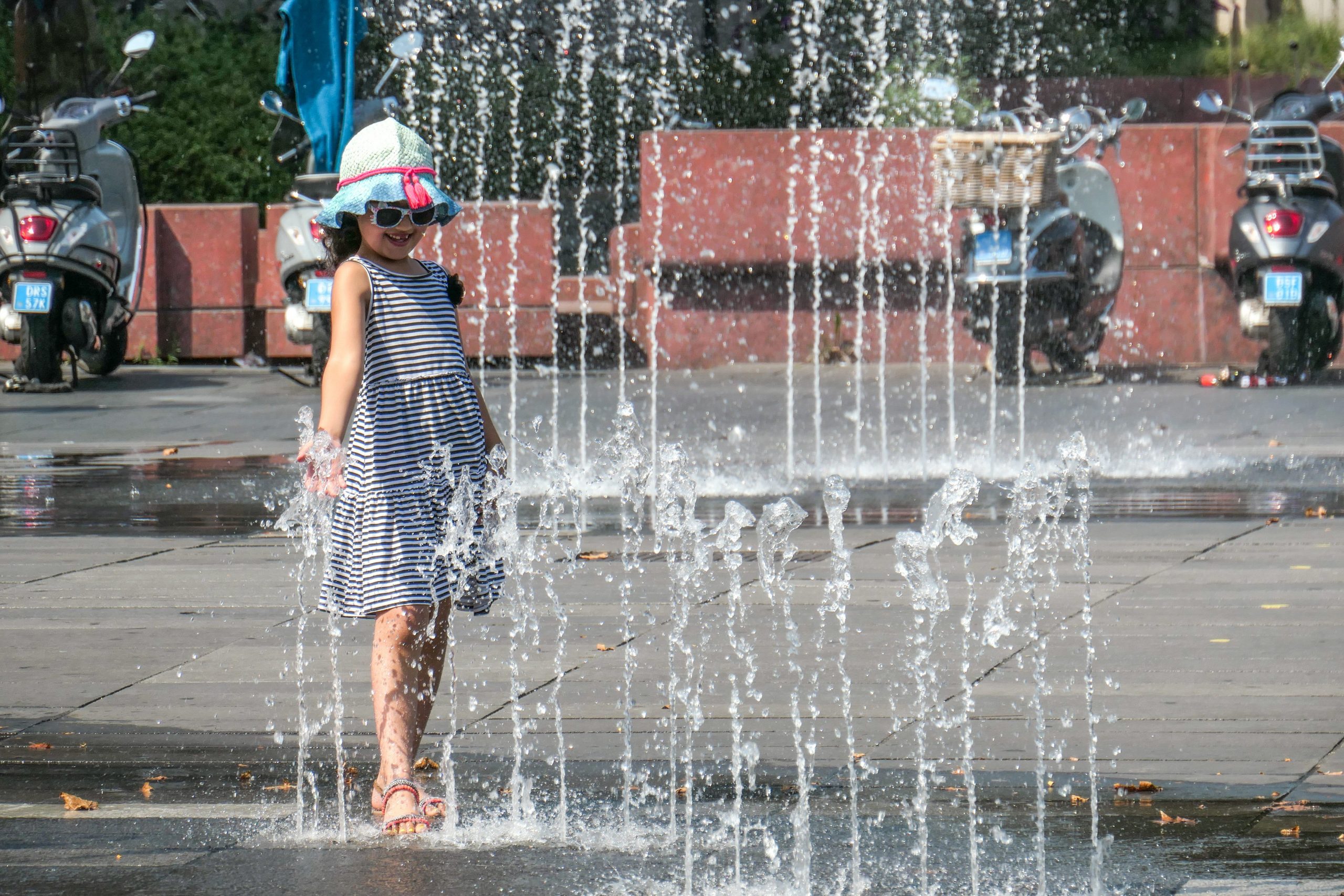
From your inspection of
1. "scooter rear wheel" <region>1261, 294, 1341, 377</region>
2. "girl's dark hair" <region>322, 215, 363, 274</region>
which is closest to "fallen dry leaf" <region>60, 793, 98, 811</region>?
"girl's dark hair" <region>322, 215, 363, 274</region>

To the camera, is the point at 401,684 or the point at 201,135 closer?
the point at 401,684

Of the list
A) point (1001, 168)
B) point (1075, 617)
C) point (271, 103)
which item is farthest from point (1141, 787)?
point (271, 103)

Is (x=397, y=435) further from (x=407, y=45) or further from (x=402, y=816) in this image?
(x=407, y=45)

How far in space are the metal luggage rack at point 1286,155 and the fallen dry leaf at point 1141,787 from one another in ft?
33.9

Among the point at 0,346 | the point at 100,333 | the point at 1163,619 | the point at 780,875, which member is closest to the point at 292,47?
the point at 100,333

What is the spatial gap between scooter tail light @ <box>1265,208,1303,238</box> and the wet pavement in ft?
15.1

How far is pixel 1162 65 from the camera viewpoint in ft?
70.9

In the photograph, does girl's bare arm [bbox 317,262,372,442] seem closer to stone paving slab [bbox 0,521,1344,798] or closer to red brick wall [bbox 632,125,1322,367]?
stone paving slab [bbox 0,521,1344,798]

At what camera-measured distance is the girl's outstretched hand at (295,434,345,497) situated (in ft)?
15.1

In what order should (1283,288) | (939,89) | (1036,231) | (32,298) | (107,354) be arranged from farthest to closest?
(107,354), (1036,231), (32,298), (939,89), (1283,288)

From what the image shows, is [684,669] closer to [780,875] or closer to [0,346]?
[780,875]

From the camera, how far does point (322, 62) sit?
14.7m

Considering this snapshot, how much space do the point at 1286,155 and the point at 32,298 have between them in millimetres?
8438

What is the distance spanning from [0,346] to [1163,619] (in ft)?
40.9
